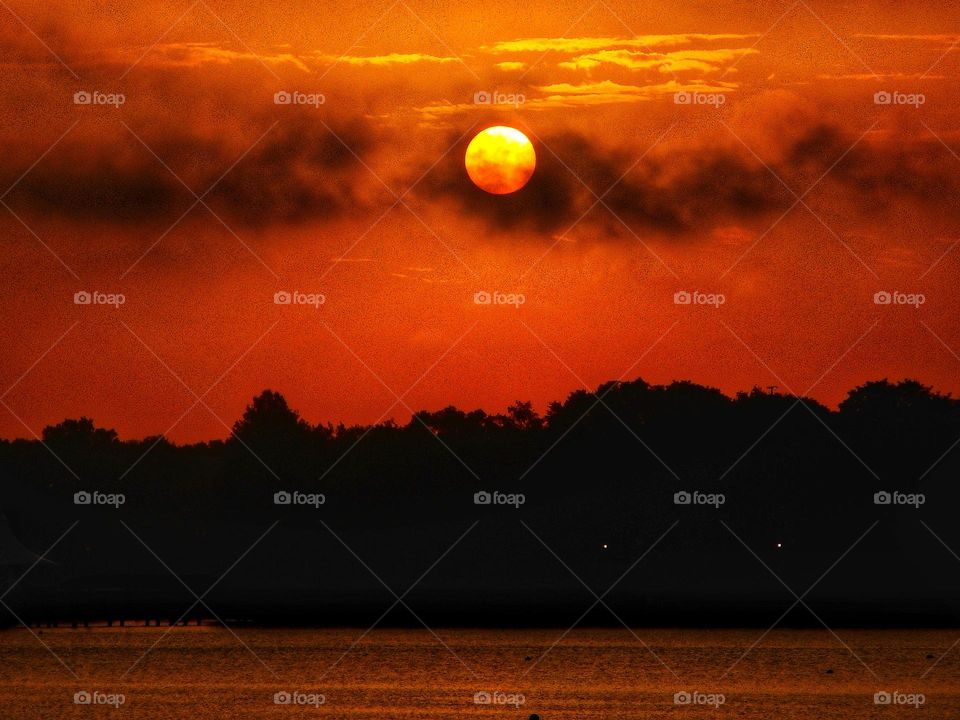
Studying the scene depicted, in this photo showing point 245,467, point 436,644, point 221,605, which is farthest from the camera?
point 245,467

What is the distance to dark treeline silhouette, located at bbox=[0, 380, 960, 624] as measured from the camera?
120m

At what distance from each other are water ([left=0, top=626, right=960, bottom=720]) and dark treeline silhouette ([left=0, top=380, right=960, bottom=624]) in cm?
4172

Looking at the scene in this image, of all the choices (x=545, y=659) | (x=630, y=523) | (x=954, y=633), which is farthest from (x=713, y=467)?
(x=545, y=659)

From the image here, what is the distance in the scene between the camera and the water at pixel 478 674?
39.2 meters

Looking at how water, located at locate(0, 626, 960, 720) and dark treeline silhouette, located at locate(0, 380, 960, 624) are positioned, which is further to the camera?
dark treeline silhouette, located at locate(0, 380, 960, 624)

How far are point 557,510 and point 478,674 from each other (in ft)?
254

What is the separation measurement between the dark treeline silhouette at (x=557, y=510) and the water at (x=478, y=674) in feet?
137

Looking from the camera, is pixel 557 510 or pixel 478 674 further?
pixel 557 510

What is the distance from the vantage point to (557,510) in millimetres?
127500

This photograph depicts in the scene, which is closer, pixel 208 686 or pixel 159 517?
pixel 208 686

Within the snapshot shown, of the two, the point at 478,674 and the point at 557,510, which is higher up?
the point at 557,510

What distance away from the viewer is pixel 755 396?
133m

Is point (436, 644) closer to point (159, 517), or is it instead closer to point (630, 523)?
point (630, 523)

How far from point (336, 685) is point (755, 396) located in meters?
90.4
